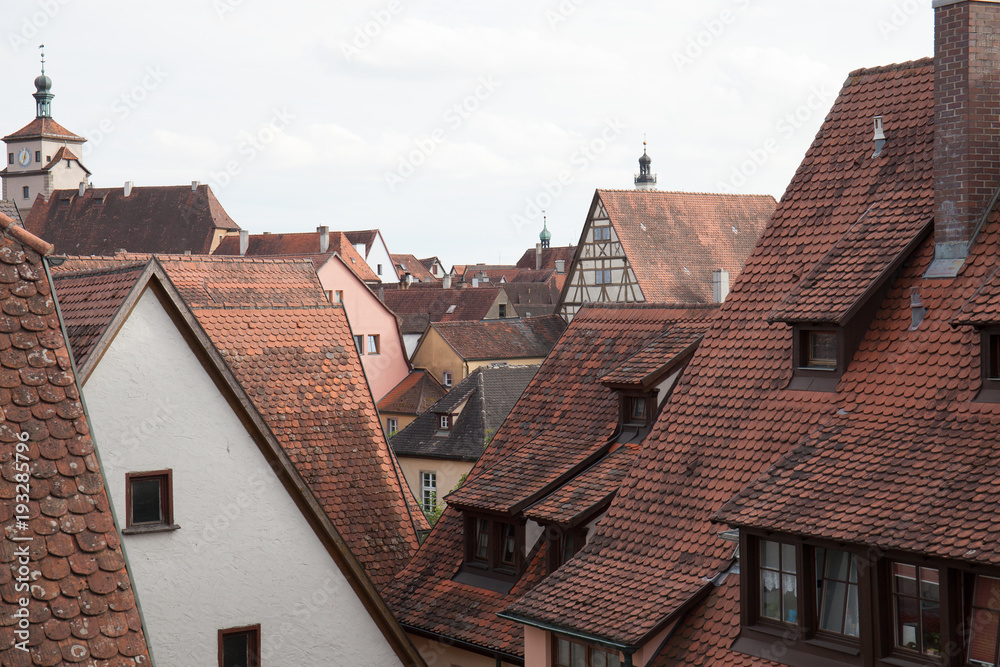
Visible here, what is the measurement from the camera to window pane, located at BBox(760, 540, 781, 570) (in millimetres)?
10305

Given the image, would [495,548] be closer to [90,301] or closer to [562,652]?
[562,652]

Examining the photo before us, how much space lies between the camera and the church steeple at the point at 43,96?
113250 millimetres

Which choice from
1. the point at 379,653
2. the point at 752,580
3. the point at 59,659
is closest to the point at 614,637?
the point at 752,580

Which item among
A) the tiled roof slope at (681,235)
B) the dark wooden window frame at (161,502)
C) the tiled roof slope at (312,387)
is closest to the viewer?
the dark wooden window frame at (161,502)

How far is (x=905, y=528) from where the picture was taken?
29.0ft

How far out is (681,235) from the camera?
41.2 m

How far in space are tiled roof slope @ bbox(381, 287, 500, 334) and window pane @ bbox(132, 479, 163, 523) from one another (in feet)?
165

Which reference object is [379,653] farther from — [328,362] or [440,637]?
[328,362]


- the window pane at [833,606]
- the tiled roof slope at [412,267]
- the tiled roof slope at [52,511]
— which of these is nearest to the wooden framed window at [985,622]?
the window pane at [833,606]

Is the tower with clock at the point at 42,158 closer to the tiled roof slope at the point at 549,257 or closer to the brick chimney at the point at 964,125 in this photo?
the tiled roof slope at the point at 549,257

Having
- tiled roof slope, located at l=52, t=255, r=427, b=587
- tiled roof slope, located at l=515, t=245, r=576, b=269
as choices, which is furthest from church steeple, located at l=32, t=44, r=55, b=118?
tiled roof slope, located at l=52, t=255, r=427, b=587

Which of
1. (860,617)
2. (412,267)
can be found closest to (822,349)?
(860,617)

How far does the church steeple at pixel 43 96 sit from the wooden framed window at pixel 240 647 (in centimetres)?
11126

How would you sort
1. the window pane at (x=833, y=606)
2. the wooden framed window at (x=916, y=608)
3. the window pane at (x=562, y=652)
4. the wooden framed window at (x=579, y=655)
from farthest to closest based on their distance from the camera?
the window pane at (x=562, y=652), the wooden framed window at (x=579, y=655), the window pane at (x=833, y=606), the wooden framed window at (x=916, y=608)
